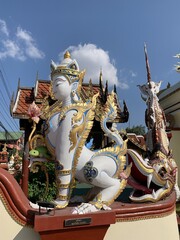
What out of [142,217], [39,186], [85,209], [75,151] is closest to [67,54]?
[75,151]

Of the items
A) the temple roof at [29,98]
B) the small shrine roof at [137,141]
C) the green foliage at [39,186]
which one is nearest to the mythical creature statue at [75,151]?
the green foliage at [39,186]

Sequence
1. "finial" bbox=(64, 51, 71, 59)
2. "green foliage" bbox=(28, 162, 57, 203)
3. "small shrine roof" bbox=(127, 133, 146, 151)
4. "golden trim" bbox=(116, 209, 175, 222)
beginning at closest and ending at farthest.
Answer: "golden trim" bbox=(116, 209, 175, 222)
"finial" bbox=(64, 51, 71, 59)
"green foliage" bbox=(28, 162, 57, 203)
"small shrine roof" bbox=(127, 133, 146, 151)

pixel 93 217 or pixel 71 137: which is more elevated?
pixel 71 137

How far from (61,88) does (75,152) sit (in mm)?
709

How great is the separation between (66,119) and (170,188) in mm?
1635

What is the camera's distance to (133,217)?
104 inches

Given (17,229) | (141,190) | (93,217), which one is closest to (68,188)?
(93,217)

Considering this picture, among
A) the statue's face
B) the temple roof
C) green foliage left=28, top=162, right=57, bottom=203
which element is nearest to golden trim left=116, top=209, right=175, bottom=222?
the statue's face

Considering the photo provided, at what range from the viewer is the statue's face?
2602mm

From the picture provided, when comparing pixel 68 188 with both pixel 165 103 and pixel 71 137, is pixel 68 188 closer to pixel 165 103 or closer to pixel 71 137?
pixel 71 137

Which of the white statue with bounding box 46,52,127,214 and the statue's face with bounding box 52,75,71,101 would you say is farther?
the statue's face with bounding box 52,75,71,101

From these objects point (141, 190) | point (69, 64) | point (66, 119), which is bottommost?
point (141, 190)

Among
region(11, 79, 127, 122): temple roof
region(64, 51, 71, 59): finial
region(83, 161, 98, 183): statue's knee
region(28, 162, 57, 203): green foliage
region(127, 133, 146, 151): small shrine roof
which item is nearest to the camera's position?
region(83, 161, 98, 183): statue's knee

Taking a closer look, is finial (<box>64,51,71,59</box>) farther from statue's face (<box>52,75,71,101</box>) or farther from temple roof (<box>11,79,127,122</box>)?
temple roof (<box>11,79,127,122</box>)
